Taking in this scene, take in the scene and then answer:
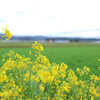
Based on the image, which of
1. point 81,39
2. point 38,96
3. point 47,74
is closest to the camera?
point 47,74

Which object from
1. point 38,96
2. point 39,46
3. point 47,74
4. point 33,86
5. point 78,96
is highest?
point 39,46

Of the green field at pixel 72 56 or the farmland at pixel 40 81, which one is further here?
the green field at pixel 72 56

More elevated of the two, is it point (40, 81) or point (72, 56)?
point (40, 81)

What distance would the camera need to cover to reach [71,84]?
3.24 metres

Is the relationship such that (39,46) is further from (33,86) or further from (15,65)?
(33,86)

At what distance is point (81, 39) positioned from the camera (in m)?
101

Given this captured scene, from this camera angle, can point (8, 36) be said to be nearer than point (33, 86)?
No

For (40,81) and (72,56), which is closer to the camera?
(40,81)

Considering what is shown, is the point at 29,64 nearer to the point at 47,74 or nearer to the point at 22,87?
the point at 22,87

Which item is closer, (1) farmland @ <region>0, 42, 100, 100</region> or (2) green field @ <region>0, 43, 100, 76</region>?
(1) farmland @ <region>0, 42, 100, 100</region>

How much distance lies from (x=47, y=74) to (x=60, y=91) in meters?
1.25

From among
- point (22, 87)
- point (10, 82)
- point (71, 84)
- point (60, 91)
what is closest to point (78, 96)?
point (71, 84)

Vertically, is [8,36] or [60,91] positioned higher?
[8,36]

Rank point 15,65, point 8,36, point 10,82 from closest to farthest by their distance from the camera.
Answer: point 10,82 < point 15,65 < point 8,36
